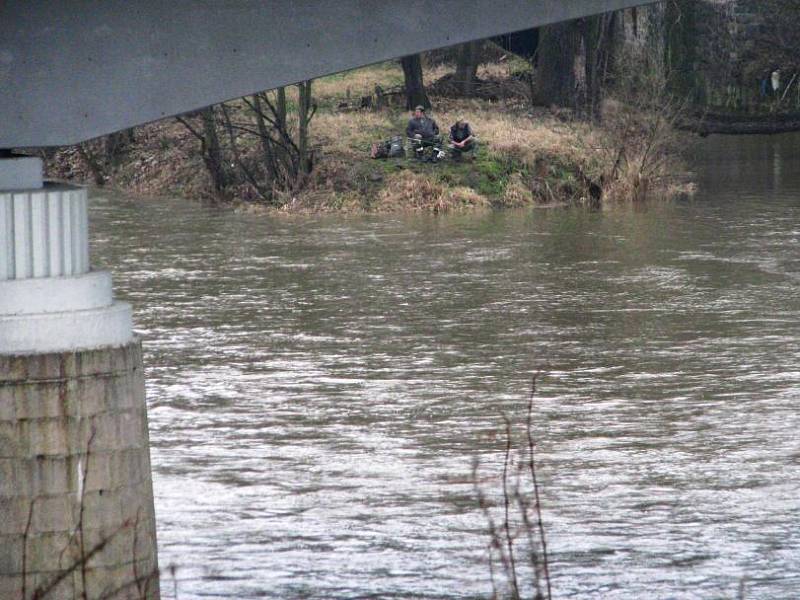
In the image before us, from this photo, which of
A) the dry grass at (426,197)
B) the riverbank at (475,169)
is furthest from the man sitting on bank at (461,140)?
the dry grass at (426,197)

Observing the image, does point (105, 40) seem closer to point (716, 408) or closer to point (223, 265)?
point (716, 408)

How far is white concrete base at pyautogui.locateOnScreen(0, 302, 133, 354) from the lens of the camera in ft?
24.7

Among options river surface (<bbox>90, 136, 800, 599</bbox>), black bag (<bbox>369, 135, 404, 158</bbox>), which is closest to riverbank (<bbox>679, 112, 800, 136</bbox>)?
black bag (<bbox>369, 135, 404, 158</bbox>)

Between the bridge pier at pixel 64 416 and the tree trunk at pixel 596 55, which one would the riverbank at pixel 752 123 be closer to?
the tree trunk at pixel 596 55

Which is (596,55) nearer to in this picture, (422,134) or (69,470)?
(422,134)

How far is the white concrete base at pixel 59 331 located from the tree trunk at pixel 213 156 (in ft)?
89.8

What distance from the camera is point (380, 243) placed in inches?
1048

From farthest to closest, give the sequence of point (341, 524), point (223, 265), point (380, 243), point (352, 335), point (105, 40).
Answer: point (380, 243) → point (223, 265) → point (352, 335) → point (341, 524) → point (105, 40)

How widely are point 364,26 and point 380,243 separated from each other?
1815 centimetres

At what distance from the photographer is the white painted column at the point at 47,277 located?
24.9 feet

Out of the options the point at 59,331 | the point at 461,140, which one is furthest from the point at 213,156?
the point at 59,331

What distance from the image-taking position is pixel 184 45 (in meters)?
8.31

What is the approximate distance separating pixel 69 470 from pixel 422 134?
89.7ft

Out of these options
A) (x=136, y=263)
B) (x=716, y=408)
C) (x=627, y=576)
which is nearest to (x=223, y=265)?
(x=136, y=263)
